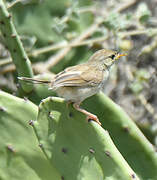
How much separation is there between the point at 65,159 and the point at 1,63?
1508 mm

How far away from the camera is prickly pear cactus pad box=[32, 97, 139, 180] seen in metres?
1.78

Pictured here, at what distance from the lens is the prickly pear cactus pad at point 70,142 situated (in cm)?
178

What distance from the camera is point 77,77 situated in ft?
6.57

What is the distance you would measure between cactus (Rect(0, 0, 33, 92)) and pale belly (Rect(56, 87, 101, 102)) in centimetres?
32

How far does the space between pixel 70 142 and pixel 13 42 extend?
0.62m

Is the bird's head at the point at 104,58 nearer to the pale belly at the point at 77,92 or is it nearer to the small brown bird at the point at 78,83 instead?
the small brown bird at the point at 78,83

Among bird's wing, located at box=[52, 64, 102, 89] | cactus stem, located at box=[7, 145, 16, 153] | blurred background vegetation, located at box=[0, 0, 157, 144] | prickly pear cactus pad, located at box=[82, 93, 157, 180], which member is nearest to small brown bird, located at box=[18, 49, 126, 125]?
bird's wing, located at box=[52, 64, 102, 89]

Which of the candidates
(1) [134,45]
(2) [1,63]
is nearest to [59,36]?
(2) [1,63]

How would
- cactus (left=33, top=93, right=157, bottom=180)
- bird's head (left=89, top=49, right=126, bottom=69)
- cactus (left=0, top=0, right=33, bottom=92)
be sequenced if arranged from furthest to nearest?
bird's head (left=89, top=49, right=126, bottom=69) → cactus (left=0, top=0, right=33, bottom=92) → cactus (left=33, top=93, right=157, bottom=180)

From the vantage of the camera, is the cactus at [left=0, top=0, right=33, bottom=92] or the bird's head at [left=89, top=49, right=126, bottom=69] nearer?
the cactus at [left=0, top=0, right=33, bottom=92]

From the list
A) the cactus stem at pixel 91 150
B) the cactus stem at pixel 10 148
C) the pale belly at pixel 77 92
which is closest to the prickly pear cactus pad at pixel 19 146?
the cactus stem at pixel 10 148

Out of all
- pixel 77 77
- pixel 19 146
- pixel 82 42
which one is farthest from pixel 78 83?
pixel 82 42

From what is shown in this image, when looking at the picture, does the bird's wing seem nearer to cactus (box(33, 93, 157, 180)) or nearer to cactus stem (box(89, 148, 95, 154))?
cactus (box(33, 93, 157, 180))

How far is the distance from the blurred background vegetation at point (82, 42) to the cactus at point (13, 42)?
2.35 ft
